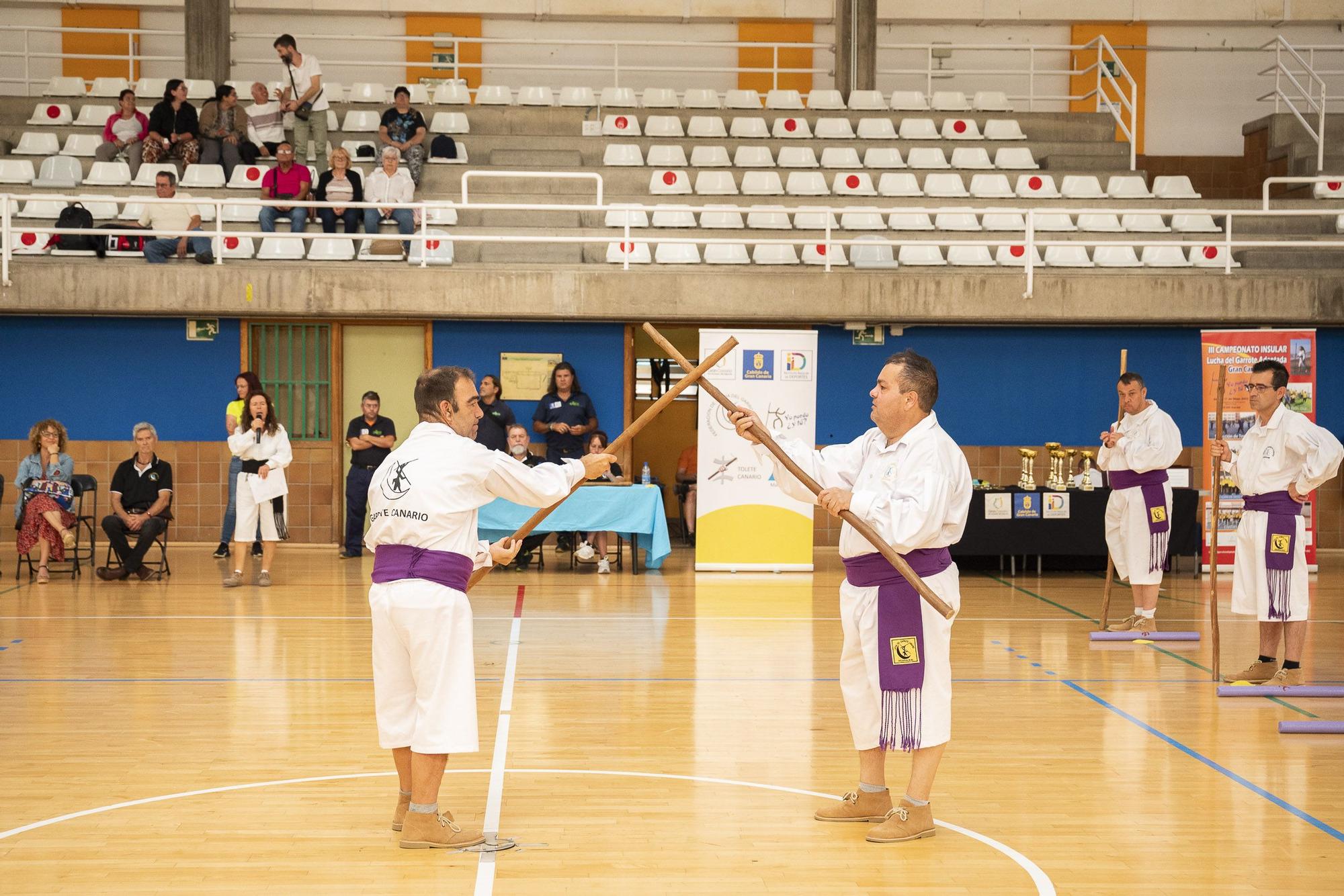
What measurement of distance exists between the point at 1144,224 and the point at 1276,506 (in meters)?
9.88

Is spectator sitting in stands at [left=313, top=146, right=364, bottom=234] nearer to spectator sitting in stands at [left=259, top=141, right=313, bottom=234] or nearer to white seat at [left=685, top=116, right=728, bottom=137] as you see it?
spectator sitting in stands at [left=259, top=141, right=313, bottom=234]

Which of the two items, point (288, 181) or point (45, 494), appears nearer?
point (45, 494)

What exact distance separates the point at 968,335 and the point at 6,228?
11.5 metres

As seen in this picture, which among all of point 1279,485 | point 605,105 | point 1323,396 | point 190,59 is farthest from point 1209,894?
point 190,59

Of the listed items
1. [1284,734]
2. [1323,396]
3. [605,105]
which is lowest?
[1284,734]

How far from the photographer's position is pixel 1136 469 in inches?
409

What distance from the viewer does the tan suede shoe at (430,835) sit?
17.6 feet

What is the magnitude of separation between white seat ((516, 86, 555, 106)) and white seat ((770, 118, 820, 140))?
3.58 metres

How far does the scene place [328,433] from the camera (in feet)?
52.5

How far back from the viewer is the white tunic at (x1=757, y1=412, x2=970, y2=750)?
538 centimetres

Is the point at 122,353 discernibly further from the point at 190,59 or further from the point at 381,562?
the point at 381,562

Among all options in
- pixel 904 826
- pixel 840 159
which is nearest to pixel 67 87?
pixel 840 159

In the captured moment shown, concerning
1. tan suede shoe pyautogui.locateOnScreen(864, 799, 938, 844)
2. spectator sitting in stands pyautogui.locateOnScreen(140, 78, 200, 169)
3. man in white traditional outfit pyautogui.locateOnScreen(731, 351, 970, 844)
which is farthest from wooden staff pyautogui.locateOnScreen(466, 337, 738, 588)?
spectator sitting in stands pyautogui.locateOnScreen(140, 78, 200, 169)

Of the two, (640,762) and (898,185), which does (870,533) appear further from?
(898,185)
